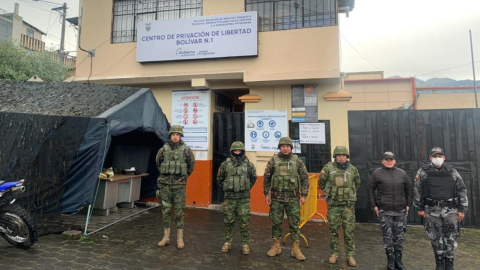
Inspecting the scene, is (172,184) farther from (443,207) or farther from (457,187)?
(457,187)

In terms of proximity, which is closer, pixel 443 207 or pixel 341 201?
pixel 443 207

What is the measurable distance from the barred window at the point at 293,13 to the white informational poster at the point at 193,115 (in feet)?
8.36

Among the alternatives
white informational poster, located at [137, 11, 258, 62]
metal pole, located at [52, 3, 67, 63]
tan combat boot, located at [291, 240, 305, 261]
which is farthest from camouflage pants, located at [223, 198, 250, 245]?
metal pole, located at [52, 3, 67, 63]

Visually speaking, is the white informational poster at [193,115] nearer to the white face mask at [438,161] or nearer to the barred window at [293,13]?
the barred window at [293,13]

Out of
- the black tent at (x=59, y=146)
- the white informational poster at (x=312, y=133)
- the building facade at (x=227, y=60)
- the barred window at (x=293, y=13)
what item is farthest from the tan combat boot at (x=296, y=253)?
the barred window at (x=293, y=13)

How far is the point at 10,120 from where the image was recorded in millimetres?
5395

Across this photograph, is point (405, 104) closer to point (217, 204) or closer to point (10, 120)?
point (217, 204)

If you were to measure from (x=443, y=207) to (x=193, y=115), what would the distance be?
5956mm

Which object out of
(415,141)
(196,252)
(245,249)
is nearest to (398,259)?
(245,249)

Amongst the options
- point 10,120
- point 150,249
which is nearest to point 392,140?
point 150,249

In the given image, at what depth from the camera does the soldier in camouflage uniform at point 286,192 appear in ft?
14.2

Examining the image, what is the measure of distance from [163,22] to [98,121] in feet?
13.3

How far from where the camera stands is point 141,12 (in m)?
8.35

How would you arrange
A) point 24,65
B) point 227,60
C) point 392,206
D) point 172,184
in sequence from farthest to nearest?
point 24,65 < point 227,60 < point 172,184 < point 392,206
